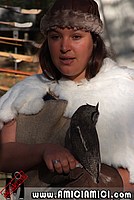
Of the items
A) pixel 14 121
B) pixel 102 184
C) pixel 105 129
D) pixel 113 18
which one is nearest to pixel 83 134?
pixel 102 184

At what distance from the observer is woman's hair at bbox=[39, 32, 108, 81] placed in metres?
1.61

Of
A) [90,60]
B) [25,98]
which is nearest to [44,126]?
[25,98]

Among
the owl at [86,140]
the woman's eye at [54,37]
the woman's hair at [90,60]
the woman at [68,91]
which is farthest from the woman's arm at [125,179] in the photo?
the woman's eye at [54,37]

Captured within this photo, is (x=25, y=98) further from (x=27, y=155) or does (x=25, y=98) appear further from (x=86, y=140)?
(x=86, y=140)

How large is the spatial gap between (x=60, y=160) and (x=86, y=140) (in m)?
0.09

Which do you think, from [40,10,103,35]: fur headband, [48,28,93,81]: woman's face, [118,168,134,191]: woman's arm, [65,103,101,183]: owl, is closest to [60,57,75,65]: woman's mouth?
[48,28,93,81]: woman's face

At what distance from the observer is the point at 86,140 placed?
1252mm

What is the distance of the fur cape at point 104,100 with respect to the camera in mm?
1549

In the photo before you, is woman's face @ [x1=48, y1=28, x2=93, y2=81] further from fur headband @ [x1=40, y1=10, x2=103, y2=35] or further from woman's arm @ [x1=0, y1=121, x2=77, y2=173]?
woman's arm @ [x1=0, y1=121, x2=77, y2=173]

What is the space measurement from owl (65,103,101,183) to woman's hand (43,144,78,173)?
2cm

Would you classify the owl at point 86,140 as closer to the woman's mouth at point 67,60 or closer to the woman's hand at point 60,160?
the woman's hand at point 60,160

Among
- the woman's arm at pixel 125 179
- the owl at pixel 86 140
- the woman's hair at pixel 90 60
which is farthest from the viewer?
the woman's hair at pixel 90 60

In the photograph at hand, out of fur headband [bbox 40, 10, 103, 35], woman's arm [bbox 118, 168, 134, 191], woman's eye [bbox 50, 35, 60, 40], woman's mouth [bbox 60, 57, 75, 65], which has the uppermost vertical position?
fur headband [bbox 40, 10, 103, 35]

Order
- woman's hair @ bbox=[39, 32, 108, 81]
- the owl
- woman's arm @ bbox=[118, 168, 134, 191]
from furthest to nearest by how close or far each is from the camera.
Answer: woman's hair @ bbox=[39, 32, 108, 81]
woman's arm @ bbox=[118, 168, 134, 191]
the owl
